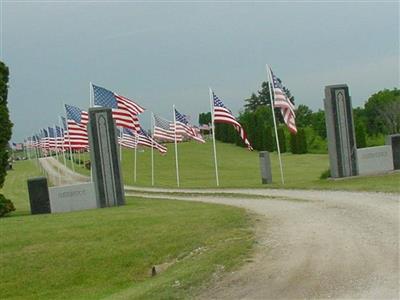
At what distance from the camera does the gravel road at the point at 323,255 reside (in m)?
7.97

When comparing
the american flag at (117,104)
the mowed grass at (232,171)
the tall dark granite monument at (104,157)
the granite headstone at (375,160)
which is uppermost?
the american flag at (117,104)

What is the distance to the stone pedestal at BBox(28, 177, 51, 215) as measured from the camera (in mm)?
19562

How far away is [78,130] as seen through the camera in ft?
102

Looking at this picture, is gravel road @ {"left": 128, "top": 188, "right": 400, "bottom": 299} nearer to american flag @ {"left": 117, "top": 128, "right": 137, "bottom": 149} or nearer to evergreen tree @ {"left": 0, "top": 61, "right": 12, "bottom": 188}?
evergreen tree @ {"left": 0, "top": 61, "right": 12, "bottom": 188}

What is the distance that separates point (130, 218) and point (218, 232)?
10.9ft

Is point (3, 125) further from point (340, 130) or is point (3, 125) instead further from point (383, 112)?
point (383, 112)

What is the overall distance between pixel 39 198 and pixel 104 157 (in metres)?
2.37

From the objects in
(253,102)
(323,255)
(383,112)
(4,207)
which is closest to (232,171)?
(4,207)

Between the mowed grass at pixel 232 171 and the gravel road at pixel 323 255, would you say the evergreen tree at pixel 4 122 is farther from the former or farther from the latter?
the mowed grass at pixel 232 171

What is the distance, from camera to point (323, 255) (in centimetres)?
970

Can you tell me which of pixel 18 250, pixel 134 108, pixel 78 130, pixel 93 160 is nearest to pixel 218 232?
pixel 18 250

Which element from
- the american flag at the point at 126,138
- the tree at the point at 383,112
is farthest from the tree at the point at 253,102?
the american flag at the point at 126,138

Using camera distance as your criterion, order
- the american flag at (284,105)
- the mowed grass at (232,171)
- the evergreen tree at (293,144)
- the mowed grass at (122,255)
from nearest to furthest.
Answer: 1. the mowed grass at (122,255)
2. the mowed grass at (232,171)
3. the american flag at (284,105)
4. the evergreen tree at (293,144)

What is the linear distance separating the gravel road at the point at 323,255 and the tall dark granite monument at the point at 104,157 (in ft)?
20.8
